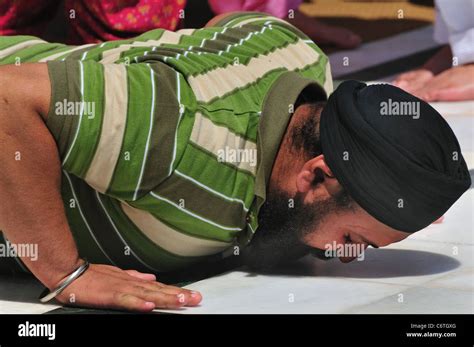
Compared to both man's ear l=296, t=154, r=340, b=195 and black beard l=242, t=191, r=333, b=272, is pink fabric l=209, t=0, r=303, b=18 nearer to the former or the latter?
black beard l=242, t=191, r=333, b=272

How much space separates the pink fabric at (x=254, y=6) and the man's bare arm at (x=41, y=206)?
8.03 feet

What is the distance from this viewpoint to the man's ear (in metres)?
2.89

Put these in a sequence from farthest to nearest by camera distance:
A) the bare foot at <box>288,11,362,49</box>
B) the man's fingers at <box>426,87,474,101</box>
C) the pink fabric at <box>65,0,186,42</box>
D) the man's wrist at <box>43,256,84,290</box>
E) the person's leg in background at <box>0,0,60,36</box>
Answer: the bare foot at <box>288,11,362,49</box> < the man's fingers at <box>426,87,474,101</box> < the person's leg in background at <box>0,0,60,36</box> < the pink fabric at <box>65,0,186,42</box> < the man's wrist at <box>43,256,84,290</box>

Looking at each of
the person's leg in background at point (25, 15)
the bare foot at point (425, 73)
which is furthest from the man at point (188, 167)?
the bare foot at point (425, 73)

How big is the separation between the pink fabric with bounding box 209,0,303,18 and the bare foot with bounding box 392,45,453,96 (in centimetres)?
54

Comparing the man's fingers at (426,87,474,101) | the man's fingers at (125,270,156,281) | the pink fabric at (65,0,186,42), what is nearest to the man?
the man's fingers at (125,270,156,281)

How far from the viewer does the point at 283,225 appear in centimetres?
299

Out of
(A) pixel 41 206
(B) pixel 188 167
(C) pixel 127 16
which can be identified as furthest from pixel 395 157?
(C) pixel 127 16

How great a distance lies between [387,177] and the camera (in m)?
2.84

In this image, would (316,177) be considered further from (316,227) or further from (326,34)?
(326,34)
